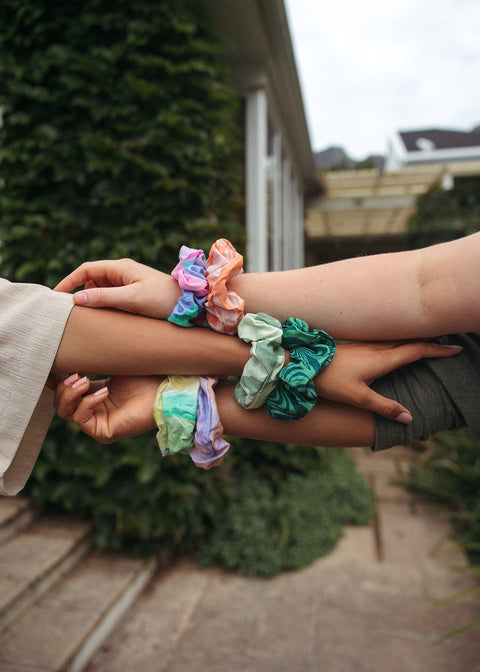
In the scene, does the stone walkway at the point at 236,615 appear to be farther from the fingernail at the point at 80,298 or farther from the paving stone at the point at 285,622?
the fingernail at the point at 80,298

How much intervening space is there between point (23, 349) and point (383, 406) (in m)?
0.62

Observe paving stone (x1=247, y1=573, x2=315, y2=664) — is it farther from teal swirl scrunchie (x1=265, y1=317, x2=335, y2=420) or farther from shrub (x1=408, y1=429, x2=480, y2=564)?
teal swirl scrunchie (x1=265, y1=317, x2=335, y2=420)

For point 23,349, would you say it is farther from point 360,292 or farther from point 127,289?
point 360,292

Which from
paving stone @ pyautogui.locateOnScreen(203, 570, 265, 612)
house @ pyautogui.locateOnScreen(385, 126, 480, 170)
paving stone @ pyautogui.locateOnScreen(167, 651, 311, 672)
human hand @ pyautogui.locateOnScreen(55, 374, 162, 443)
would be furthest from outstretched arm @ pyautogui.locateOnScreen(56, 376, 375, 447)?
house @ pyautogui.locateOnScreen(385, 126, 480, 170)

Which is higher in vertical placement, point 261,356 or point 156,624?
point 261,356

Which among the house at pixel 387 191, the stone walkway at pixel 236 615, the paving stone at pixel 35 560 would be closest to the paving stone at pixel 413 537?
the stone walkway at pixel 236 615

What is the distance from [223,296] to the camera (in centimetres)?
84

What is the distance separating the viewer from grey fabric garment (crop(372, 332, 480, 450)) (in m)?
0.87

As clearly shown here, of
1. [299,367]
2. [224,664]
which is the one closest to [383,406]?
[299,367]

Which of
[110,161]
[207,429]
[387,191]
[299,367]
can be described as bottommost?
[207,429]

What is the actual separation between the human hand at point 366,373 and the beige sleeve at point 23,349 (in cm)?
46

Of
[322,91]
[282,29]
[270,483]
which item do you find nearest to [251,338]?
[270,483]

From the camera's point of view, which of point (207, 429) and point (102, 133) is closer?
point (207, 429)

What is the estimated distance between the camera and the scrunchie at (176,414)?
0.87 metres
